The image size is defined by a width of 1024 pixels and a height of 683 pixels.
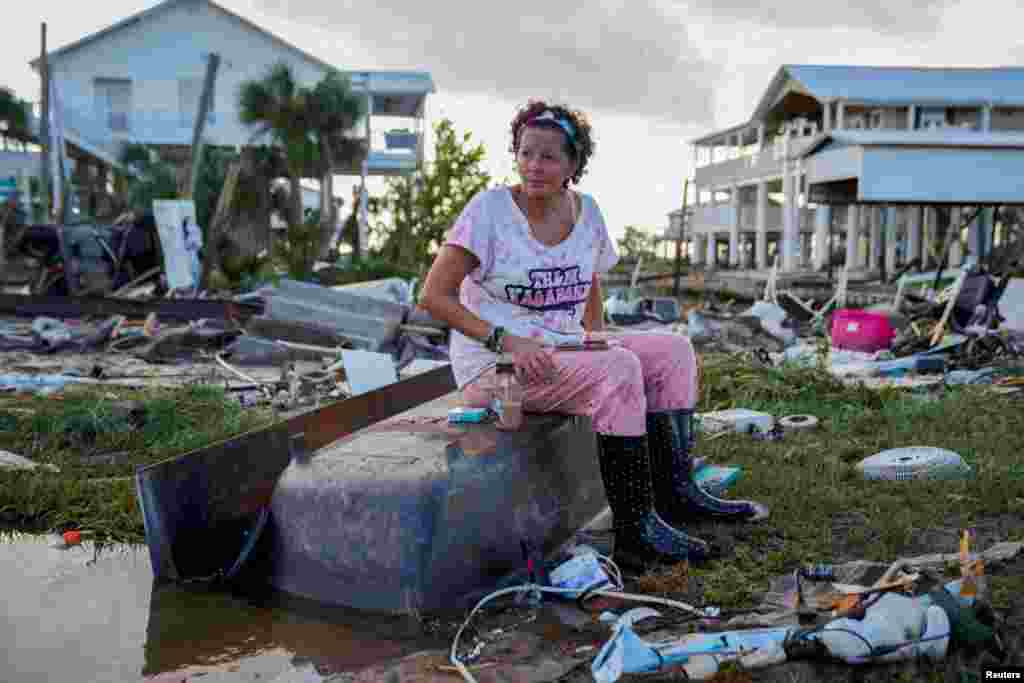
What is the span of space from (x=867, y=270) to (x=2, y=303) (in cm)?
1942

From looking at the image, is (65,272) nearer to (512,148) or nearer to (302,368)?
(302,368)

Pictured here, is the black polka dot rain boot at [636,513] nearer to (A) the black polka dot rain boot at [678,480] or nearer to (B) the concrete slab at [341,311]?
(A) the black polka dot rain boot at [678,480]

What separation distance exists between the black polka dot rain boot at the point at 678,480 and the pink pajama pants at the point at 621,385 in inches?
2.7

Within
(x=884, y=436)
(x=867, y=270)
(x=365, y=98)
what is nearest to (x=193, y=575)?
(x=884, y=436)

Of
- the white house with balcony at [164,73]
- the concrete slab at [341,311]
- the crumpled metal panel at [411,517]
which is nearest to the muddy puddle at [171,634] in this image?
the crumpled metal panel at [411,517]

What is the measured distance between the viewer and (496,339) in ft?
11.8

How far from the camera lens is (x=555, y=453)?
3.93 metres

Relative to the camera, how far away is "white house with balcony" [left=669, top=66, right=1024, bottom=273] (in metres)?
14.2

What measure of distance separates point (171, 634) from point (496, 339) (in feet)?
5.05

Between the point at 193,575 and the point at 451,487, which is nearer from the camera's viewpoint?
the point at 451,487

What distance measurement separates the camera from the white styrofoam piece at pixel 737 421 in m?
6.23

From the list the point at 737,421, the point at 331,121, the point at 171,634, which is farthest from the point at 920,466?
the point at 331,121

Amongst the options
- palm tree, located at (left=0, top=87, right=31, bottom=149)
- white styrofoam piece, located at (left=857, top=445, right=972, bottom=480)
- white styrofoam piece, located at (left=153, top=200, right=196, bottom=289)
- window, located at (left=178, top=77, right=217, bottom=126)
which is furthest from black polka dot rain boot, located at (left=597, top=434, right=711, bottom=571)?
palm tree, located at (left=0, top=87, right=31, bottom=149)

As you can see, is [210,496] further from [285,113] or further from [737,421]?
[285,113]
